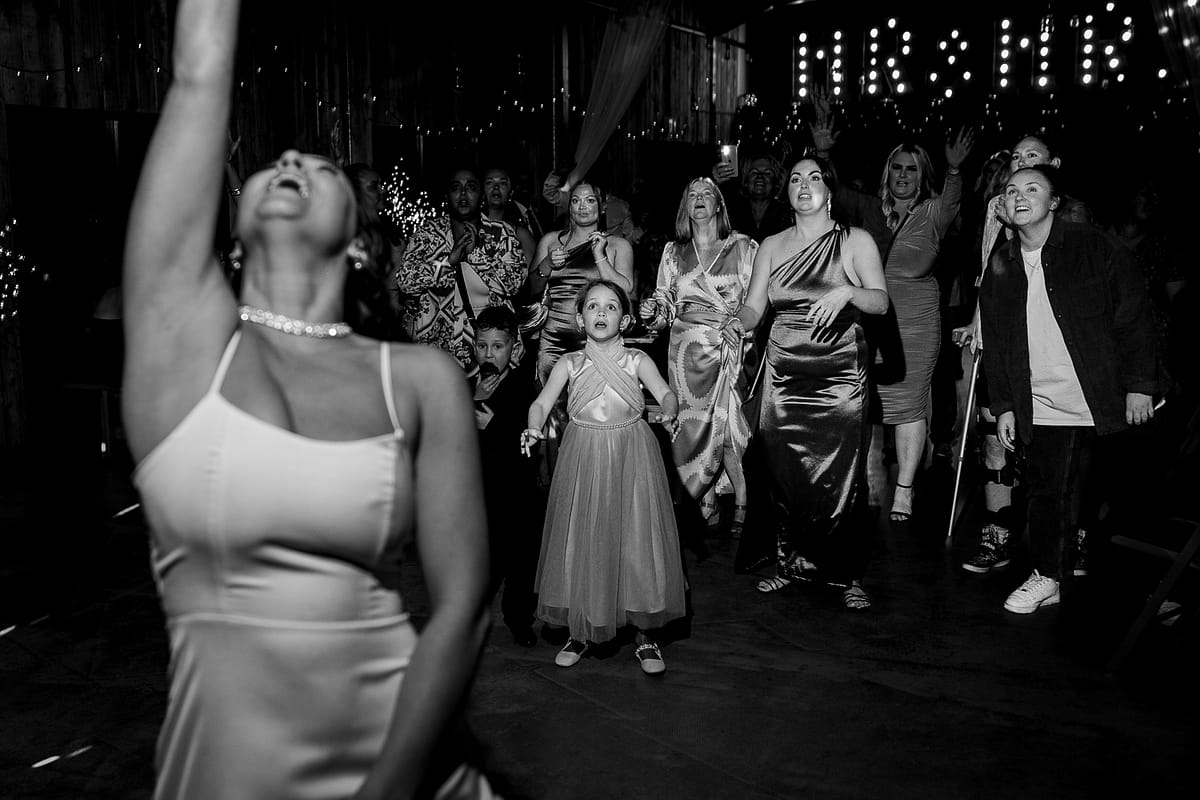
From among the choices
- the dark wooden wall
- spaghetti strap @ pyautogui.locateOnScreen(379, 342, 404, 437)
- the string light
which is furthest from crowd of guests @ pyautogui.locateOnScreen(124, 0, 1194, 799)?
the string light

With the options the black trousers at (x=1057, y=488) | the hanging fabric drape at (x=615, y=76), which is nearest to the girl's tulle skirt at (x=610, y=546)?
the black trousers at (x=1057, y=488)

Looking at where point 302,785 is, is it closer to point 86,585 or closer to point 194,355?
point 194,355

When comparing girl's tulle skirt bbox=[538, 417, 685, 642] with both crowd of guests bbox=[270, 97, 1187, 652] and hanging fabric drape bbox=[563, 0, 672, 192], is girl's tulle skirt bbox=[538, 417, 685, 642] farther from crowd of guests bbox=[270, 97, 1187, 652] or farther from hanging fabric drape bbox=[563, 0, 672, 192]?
hanging fabric drape bbox=[563, 0, 672, 192]

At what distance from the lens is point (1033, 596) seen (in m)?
4.73

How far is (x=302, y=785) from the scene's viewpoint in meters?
1.25

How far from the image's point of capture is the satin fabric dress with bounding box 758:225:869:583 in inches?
192

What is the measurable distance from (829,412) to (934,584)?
2.99 ft

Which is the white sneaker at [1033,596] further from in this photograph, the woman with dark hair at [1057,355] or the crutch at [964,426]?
the crutch at [964,426]

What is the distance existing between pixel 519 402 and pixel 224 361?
12.3 feet

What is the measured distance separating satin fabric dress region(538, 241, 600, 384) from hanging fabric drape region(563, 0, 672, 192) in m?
3.04

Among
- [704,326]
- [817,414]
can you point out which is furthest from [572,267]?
[817,414]

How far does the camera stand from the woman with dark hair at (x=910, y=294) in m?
6.43

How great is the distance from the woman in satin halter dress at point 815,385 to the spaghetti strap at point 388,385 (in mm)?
3577

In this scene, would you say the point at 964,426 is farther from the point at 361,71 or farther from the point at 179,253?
the point at 361,71
